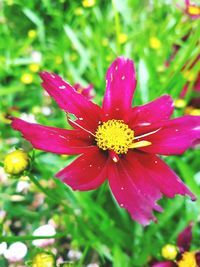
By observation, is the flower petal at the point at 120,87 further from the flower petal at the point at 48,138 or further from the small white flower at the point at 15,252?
the small white flower at the point at 15,252

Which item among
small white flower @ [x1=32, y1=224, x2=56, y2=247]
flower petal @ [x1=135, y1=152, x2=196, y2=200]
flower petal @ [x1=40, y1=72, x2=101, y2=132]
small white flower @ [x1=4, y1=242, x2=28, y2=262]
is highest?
flower petal @ [x1=40, y1=72, x2=101, y2=132]

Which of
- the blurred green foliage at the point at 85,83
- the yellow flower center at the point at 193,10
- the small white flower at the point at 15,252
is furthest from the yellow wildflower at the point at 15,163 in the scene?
the yellow flower center at the point at 193,10

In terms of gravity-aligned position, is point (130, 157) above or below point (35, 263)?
above

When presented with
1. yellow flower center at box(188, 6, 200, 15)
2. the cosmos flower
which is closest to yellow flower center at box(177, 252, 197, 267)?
the cosmos flower

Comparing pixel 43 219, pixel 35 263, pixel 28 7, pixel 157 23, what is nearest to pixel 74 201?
pixel 43 219

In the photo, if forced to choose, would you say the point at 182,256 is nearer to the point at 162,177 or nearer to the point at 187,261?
the point at 187,261

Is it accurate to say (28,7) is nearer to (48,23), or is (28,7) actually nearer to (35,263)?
(48,23)

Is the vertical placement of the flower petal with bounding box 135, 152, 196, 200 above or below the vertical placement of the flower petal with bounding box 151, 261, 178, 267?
above

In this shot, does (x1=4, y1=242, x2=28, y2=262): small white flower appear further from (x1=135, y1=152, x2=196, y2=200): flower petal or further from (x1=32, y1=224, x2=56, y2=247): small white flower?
(x1=135, y1=152, x2=196, y2=200): flower petal
